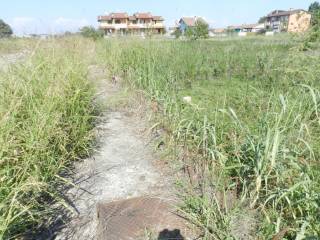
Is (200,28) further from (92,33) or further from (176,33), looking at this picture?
(92,33)

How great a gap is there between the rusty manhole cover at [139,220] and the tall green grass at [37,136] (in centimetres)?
34

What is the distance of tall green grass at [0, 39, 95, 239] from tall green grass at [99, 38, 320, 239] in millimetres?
975

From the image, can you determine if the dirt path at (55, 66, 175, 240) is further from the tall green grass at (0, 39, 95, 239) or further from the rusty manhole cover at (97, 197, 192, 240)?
the tall green grass at (0, 39, 95, 239)

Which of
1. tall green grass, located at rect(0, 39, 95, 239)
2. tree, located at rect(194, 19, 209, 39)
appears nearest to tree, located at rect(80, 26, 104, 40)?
tree, located at rect(194, 19, 209, 39)

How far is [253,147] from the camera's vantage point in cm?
191

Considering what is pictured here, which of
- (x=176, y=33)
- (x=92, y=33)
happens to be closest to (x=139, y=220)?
(x=176, y=33)

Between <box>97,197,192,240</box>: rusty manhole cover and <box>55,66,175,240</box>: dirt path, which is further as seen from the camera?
<box>55,66,175,240</box>: dirt path

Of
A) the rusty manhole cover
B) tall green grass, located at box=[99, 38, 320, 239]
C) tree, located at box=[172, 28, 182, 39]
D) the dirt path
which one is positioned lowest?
the rusty manhole cover

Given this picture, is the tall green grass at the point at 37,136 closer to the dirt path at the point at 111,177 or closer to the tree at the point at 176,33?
the dirt path at the point at 111,177

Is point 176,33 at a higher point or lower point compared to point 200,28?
lower

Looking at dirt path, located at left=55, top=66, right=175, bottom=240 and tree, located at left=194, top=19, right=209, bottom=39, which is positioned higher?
tree, located at left=194, top=19, right=209, bottom=39

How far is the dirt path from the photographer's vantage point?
6.50 feet

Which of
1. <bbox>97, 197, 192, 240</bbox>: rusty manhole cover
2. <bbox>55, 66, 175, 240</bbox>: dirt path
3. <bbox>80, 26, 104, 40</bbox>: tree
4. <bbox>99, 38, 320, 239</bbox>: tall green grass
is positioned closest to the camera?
<bbox>99, 38, 320, 239</bbox>: tall green grass

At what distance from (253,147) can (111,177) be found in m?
1.27
